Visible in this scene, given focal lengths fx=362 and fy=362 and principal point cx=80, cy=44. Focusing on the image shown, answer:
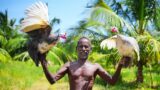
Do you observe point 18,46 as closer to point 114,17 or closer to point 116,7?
point 116,7

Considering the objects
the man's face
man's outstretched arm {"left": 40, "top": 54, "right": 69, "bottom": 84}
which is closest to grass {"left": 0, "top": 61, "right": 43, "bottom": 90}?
man's outstretched arm {"left": 40, "top": 54, "right": 69, "bottom": 84}

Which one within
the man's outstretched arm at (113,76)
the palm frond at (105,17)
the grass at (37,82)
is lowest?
the grass at (37,82)

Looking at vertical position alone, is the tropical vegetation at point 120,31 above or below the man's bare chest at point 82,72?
below

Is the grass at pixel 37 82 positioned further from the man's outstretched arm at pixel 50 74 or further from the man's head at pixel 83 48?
the man's head at pixel 83 48

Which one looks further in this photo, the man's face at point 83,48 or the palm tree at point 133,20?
the palm tree at point 133,20

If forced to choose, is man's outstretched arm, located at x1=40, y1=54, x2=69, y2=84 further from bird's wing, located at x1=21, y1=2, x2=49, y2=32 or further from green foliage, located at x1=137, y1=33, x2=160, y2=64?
green foliage, located at x1=137, y1=33, x2=160, y2=64

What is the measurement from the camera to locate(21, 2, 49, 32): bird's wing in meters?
2.59

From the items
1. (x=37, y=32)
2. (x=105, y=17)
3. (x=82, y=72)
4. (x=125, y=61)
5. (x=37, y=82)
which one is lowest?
(x=37, y=82)

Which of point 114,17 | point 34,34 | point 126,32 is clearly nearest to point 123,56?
point 34,34

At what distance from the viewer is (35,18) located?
2627 millimetres

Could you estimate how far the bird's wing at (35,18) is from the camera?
259cm

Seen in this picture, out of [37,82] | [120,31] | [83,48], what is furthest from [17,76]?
[83,48]

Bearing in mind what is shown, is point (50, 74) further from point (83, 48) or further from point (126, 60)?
point (126, 60)

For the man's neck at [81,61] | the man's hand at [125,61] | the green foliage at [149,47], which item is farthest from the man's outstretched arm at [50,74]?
the green foliage at [149,47]
